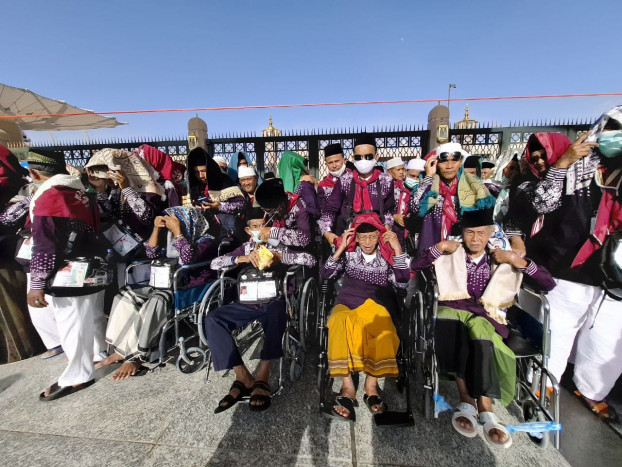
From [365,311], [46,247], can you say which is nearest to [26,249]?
[46,247]

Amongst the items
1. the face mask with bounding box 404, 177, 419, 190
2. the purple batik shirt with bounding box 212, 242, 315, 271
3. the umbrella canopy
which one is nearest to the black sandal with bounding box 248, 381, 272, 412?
the purple batik shirt with bounding box 212, 242, 315, 271

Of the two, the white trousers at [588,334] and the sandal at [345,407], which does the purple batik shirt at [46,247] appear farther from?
the white trousers at [588,334]

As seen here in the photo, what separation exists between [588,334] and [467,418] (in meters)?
1.37

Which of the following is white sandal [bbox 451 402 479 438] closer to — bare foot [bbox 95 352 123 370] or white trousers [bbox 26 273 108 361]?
bare foot [bbox 95 352 123 370]

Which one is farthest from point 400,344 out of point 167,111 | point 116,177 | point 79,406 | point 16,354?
point 167,111

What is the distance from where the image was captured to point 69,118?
11.8 m

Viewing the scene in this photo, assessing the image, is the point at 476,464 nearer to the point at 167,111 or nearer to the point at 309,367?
the point at 309,367

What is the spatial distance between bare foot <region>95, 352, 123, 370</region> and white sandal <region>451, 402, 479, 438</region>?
3.18 metres

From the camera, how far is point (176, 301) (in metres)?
2.91

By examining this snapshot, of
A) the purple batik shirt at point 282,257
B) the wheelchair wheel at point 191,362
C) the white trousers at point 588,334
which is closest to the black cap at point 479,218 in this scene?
the white trousers at point 588,334

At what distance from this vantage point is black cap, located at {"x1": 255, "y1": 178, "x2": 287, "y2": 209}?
3.13 metres

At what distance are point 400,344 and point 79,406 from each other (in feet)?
9.02

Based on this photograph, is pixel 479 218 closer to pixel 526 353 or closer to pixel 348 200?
pixel 526 353

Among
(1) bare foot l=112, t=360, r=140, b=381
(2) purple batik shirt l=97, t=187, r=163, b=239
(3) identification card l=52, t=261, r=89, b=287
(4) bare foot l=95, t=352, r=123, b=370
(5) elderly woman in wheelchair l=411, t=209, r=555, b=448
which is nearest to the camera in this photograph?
(5) elderly woman in wheelchair l=411, t=209, r=555, b=448
